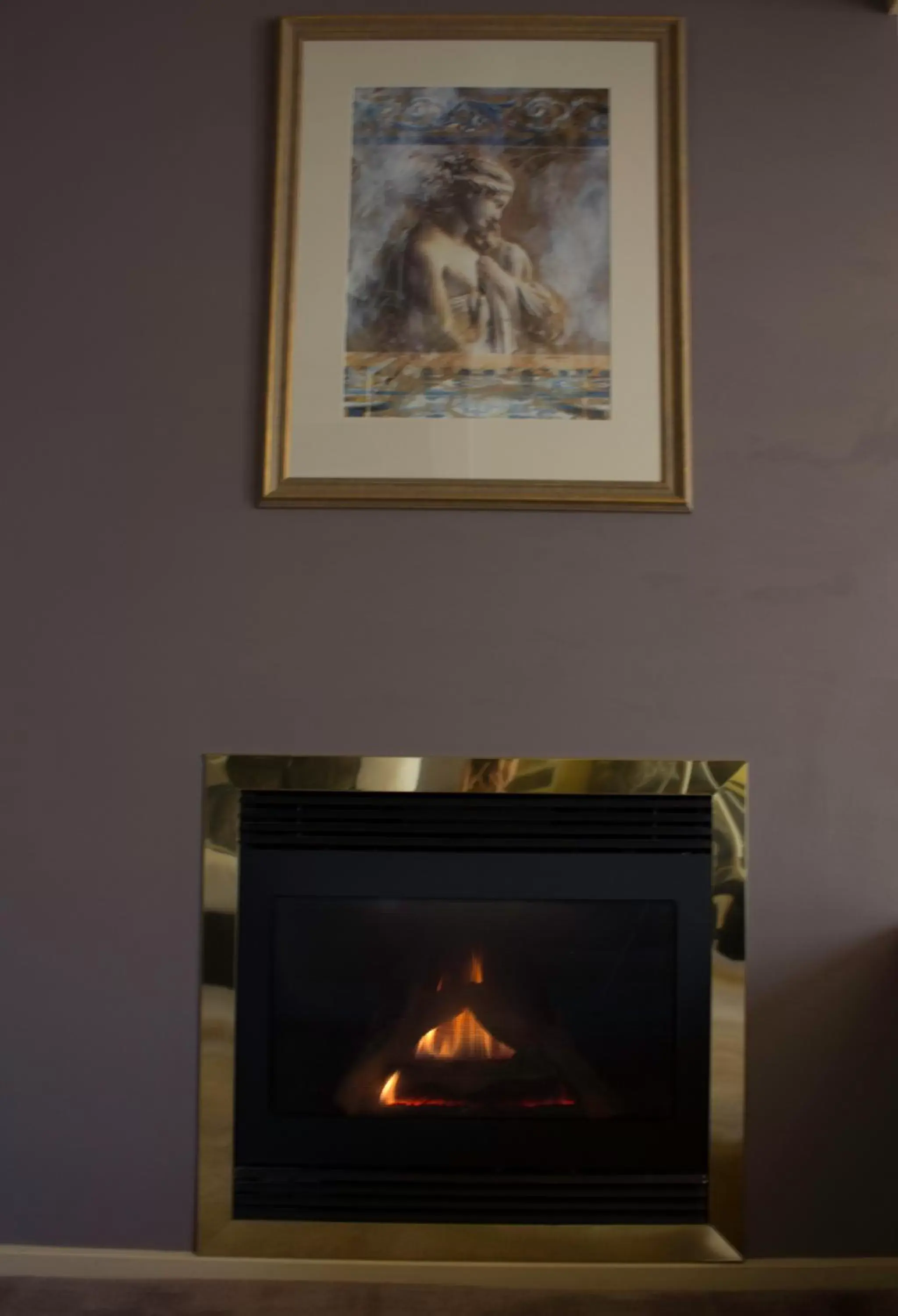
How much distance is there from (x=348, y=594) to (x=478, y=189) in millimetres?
763

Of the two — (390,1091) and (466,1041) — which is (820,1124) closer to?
(466,1041)

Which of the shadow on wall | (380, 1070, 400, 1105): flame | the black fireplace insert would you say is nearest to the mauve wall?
the shadow on wall

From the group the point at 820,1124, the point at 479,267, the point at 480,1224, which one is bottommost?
the point at 480,1224

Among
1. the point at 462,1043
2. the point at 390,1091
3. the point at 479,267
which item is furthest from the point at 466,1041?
the point at 479,267

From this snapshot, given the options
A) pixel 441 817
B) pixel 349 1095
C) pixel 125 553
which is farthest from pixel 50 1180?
pixel 125 553

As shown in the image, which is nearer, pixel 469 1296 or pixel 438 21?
pixel 469 1296

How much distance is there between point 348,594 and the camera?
72.9 inches

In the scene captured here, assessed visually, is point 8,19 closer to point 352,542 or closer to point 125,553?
point 125,553

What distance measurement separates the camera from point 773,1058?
1.81 m

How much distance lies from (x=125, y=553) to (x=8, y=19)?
3.28ft

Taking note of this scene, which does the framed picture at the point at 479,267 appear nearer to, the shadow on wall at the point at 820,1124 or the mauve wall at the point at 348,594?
the mauve wall at the point at 348,594

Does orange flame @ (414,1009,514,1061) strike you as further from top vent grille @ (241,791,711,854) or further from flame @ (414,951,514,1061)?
top vent grille @ (241,791,711,854)

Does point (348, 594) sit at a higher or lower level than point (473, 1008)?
higher

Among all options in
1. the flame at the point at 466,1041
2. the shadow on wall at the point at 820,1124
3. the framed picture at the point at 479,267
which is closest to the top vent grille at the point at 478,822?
the flame at the point at 466,1041
